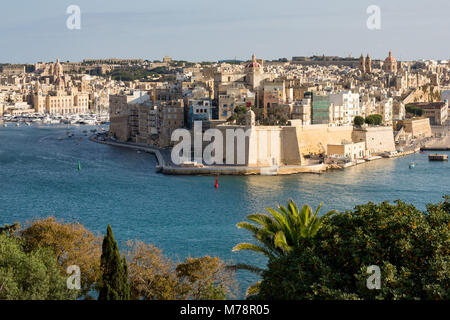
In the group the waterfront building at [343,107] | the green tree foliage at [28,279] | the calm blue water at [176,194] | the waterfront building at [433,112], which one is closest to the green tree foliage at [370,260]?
the green tree foliage at [28,279]

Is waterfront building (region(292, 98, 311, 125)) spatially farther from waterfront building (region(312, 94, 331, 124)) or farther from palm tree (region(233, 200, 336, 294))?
palm tree (region(233, 200, 336, 294))

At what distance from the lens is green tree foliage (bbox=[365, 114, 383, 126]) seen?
28.5 metres

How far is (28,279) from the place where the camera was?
6.12 m

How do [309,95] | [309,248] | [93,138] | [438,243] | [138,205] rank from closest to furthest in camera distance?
1. [438,243]
2. [309,248]
3. [138,205]
4. [309,95]
5. [93,138]

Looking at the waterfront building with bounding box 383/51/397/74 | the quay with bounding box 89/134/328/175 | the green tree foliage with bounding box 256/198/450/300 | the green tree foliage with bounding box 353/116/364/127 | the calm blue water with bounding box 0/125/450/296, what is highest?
the waterfront building with bounding box 383/51/397/74

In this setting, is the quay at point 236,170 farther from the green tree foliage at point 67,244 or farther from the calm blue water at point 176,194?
the green tree foliage at point 67,244

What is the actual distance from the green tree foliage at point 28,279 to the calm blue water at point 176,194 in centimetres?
365

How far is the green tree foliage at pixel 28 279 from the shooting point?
5.88 meters

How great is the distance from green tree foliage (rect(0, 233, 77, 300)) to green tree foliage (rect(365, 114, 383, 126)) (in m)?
23.5

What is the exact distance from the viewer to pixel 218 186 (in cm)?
1845

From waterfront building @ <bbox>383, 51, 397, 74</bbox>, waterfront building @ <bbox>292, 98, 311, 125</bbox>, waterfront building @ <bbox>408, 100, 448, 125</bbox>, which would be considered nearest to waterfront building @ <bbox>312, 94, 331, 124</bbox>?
waterfront building @ <bbox>292, 98, 311, 125</bbox>
